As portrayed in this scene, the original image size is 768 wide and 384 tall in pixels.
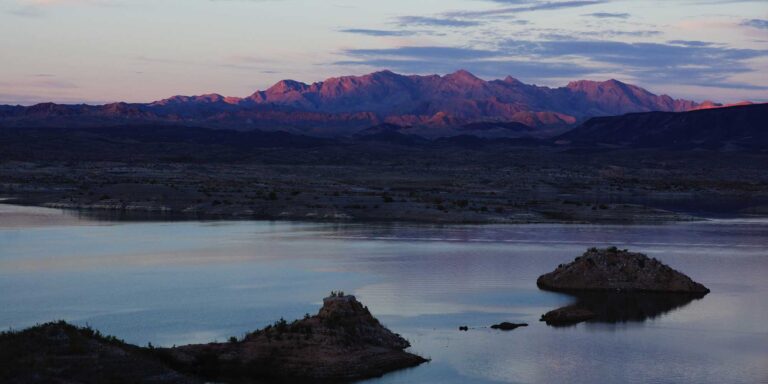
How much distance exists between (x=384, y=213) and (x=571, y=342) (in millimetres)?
41214

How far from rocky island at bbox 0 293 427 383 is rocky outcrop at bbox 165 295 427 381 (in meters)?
0.02

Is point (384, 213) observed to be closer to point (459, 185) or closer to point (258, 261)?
point (258, 261)

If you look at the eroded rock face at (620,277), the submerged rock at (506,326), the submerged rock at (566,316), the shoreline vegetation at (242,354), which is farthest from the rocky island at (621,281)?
the submerged rock at (506,326)

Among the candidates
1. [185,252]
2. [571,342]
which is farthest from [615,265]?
[185,252]

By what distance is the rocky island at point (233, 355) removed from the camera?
2028 centimetres

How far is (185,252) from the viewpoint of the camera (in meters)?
46.4

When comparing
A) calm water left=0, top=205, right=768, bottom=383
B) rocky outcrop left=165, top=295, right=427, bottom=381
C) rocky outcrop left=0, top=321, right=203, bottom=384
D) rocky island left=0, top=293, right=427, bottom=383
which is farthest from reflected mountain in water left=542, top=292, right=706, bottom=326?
rocky outcrop left=0, top=321, right=203, bottom=384

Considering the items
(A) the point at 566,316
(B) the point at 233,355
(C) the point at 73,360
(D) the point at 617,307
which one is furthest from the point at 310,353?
(D) the point at 617,307

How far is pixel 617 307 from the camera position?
111 ft

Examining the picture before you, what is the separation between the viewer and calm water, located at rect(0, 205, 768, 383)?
25.9 m

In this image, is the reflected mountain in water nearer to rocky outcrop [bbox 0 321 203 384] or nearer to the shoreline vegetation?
the shoreline vegetation

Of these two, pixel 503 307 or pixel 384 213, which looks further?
pixel 384 213

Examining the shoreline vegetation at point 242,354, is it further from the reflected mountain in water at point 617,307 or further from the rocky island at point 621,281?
the rocky island at point 621,281

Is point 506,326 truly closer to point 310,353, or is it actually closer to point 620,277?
point 310,353
